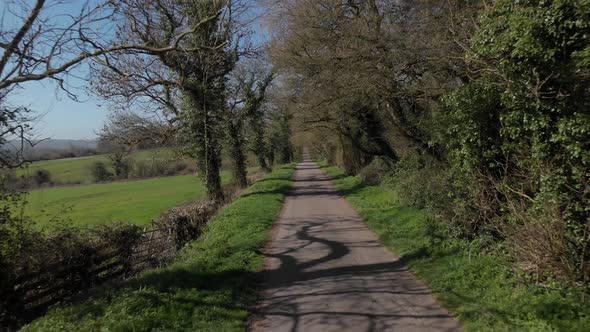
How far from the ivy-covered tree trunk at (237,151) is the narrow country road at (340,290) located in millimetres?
16191

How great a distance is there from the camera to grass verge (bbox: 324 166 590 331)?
4840 millimetres

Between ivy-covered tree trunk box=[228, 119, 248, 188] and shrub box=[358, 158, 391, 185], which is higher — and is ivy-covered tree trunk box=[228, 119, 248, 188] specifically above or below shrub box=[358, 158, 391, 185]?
above

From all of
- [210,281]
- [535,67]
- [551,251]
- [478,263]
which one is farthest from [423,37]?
[210,281]

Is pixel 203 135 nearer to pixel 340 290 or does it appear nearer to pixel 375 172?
pixel 375 172

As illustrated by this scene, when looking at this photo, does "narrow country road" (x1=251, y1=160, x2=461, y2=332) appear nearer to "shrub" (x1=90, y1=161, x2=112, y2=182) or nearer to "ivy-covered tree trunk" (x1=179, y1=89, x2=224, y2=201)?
"ivy-covered tree trunk" (x1=179, y1=89, x2=224, y2=201)

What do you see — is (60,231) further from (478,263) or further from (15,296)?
(478,263)

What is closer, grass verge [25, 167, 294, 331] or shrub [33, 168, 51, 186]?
grass verge [25, 167, 294, 331]

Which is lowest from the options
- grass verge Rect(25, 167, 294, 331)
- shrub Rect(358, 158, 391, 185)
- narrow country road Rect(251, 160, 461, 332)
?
narrow country road Rect(251, 160, 461, 332)

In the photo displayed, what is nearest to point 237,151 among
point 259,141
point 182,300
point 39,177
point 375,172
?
point 375,172

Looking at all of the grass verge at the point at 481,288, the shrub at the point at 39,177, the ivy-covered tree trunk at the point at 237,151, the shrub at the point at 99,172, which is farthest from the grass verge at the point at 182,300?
the shrub at the point at 99,172

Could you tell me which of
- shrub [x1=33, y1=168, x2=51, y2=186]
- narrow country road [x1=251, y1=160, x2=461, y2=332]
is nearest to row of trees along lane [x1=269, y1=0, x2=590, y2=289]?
narrow country road [x1=251, y1=160, x2=461, y2=332]

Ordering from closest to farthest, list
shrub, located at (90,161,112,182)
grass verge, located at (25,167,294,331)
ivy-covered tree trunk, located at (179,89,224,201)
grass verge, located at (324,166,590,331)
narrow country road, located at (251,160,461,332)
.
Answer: grass verge, located at (324,166,590,331) < narrow country road, located at (251,160,461,332) < grass verge, located at (25,167,294,331) < ivy-covered tree trunk, located at (179,89,224,201) < shrub, located at (90,161,112,182)

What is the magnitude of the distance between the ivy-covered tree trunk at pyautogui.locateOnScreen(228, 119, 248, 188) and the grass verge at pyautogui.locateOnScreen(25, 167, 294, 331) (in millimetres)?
17393

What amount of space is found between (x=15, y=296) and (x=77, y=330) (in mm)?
2830
